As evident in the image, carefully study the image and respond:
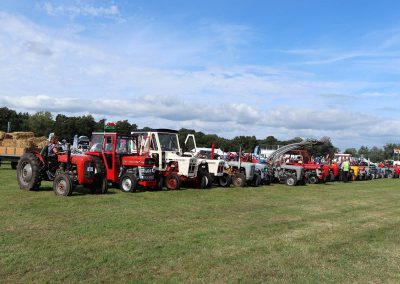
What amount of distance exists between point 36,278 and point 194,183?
39.0ft

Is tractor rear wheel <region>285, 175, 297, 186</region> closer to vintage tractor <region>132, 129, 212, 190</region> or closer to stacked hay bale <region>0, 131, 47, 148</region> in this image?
vintage tractor <region>132, 129, 212, 190</region>

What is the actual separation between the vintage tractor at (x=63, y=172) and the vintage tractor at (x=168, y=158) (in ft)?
10.1

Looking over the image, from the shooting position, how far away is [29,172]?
12359mm

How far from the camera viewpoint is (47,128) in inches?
2881

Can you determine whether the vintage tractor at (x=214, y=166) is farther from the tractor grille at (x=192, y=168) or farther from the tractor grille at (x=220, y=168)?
the tractor grille at (x=192, y=168)

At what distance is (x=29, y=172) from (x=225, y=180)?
8047 mm

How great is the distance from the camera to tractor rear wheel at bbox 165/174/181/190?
14.7 metres

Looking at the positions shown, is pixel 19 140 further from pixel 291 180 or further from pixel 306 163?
pixel 306 163

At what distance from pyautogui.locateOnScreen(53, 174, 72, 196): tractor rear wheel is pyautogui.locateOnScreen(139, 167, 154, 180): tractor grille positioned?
9.36 ft

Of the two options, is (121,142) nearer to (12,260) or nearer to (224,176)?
(224,176)

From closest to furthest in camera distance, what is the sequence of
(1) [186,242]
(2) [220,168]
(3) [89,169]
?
(1) [186,242] → (3) [89,169] → (2) [220,168]

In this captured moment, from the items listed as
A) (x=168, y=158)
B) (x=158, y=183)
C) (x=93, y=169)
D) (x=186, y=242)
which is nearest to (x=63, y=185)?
(x=93, y=169)

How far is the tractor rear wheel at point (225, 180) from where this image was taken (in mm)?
17781

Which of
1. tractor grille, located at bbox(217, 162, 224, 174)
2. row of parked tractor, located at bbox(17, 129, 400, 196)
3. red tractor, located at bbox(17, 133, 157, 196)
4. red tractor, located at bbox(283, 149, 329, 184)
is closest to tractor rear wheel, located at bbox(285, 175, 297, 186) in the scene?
row of parked tractor, located at bbox(17, 129, 400, 196)
